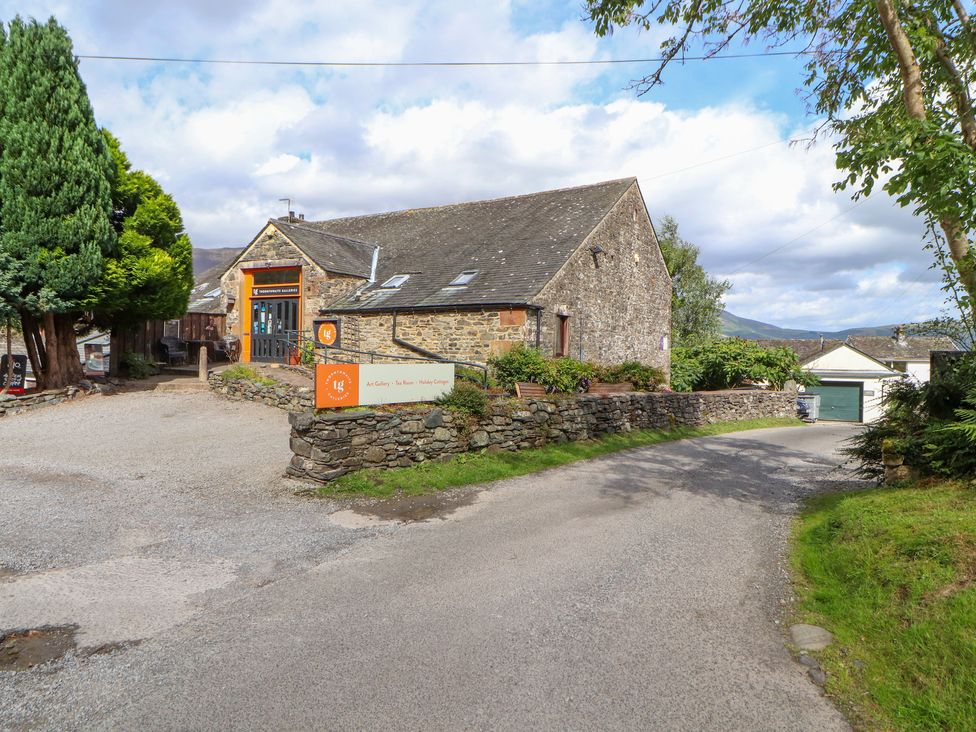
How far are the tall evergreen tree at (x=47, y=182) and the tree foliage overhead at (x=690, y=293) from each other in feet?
101

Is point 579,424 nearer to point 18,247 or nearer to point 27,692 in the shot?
point 27,692

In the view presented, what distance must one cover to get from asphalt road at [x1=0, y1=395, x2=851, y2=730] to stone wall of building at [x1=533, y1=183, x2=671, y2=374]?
10493 millimetres

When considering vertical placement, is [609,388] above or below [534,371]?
below

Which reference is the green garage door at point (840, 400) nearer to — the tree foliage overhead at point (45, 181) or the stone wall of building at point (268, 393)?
the stone wall of building at point (268, 393)

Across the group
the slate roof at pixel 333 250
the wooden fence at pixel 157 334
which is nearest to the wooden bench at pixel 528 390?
the slate roof at pixel 333 250

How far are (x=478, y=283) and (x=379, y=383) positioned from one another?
9202mm

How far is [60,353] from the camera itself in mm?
17359

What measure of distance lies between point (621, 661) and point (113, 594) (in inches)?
179

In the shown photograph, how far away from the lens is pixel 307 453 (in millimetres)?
9914

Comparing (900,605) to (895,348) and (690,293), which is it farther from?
(895,348)

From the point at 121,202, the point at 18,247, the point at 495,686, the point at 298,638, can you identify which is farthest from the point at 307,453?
the point at 121,202

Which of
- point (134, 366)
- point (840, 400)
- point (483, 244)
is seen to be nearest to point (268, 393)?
point (134, 366)

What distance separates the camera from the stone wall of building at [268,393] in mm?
15812

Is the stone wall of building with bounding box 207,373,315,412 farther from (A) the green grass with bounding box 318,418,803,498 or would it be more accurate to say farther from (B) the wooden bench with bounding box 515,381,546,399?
(A) the green grass with bounding box 318,418,803,498
